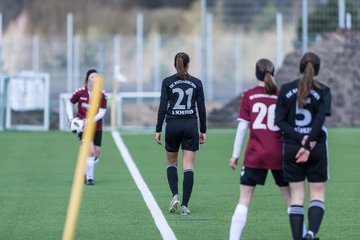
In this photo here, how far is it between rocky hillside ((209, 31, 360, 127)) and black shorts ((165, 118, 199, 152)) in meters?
23.5

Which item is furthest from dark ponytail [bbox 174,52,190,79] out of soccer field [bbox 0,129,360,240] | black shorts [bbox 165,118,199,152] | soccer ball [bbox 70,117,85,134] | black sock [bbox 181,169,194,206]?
soccer ball [bbox 70,117,85,134]

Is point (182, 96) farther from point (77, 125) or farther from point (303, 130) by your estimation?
point (303, 130)

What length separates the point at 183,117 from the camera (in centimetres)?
1423

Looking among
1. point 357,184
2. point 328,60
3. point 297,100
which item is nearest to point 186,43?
point 328,60

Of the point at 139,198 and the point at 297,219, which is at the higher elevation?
the point at 297,219

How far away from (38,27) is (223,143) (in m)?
32.7

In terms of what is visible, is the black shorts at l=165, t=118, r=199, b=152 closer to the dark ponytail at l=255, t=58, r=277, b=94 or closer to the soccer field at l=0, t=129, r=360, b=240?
the soccer field at l=0, t=129, r=360, b=240

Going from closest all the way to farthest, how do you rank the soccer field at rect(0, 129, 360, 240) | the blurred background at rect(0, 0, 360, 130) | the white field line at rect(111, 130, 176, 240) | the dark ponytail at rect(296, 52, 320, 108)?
the dark ponytail at rect(296, 52, 320, 108), the white field line at rect(111, 130, 176, 240), the soccer field at rect(0, 129, 360, 240), the blurred background at rect(0, 0, 360, 130)

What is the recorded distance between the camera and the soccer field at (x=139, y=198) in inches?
493

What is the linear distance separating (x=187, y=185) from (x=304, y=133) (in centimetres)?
387

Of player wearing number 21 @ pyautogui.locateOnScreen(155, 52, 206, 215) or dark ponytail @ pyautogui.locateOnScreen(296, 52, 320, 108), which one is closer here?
dark ponytail @ pyautogui.locateOnScreen(296, 52, 320, 108)

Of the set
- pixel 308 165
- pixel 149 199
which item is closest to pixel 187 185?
pixel 149 199

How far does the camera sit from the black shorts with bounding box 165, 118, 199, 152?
14.2 metres

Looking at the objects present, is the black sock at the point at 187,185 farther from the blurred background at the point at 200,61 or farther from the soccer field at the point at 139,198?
the blurred background at the point at 200,61
